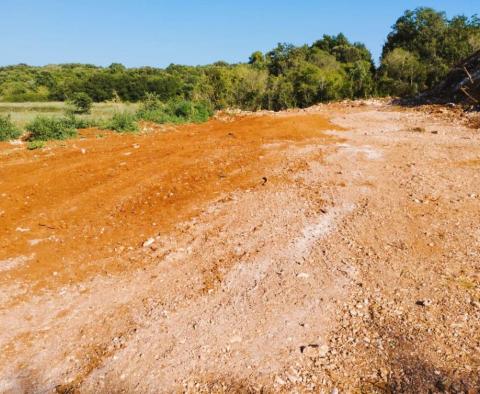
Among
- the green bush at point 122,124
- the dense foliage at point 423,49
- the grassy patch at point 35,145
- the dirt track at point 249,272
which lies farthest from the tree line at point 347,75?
the dirt track at point 249,272

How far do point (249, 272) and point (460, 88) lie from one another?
25.7 feet

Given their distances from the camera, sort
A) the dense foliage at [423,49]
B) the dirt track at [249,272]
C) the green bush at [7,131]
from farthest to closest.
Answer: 1. the dense foliage at [423,49]
2. the green bush at [7,131]
3. the dirt track at [249,272]

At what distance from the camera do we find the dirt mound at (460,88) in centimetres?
918

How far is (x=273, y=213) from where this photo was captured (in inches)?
174

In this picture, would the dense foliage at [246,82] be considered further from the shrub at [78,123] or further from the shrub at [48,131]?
the shrub at [48,131]

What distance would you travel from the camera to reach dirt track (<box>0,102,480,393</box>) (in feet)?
8.16

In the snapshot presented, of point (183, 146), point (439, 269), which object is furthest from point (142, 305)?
point (183, 146)

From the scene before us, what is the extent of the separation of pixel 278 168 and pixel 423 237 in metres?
2.47

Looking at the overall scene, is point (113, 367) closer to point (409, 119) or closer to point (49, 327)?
point (49, 327)

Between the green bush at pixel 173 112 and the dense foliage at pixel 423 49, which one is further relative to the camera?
the dense foliage at pixel 423 49

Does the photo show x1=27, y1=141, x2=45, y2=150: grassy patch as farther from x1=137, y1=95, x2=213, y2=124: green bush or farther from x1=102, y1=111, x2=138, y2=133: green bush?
x1=137, y1=95, x2=213, y2=124: green bush

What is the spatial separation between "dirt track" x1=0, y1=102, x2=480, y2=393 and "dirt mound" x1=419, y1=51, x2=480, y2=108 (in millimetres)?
3476

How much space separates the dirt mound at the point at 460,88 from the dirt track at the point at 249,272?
3476 millimetres

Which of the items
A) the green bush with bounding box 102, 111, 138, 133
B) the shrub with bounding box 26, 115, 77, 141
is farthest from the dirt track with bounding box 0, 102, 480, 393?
the green bush with bounding box 102, 111, 138, 133
